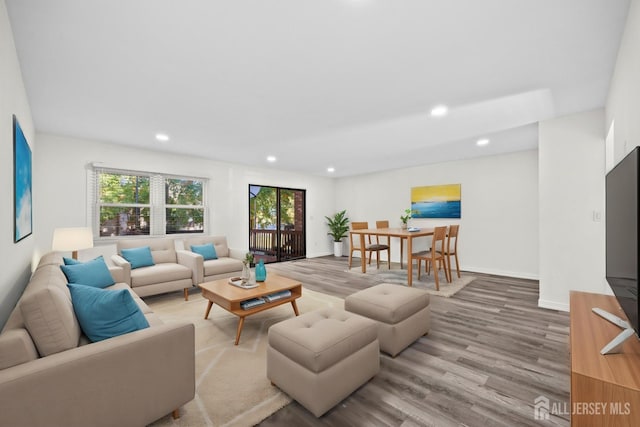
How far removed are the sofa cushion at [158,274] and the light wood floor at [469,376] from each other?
276cm

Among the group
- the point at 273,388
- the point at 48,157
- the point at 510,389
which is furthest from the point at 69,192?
the point at 510,389

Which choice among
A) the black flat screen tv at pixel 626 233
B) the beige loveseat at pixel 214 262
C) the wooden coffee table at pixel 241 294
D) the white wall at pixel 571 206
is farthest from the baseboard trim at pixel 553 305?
the beige loveseat at pixel 214 262

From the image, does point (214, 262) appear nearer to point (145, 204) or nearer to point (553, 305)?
point (145, 204)

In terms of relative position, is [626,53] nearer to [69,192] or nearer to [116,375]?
[116,375]

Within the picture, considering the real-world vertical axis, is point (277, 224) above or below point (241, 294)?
above

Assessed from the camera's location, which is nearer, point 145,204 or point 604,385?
point 604,385

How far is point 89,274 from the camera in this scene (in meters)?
2.56

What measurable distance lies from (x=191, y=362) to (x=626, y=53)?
3358 millimetres

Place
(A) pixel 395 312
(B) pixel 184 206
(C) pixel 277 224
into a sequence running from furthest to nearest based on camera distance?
(C) pixel 277 224, (B) pixel 184 206, (A) pixel 395 312

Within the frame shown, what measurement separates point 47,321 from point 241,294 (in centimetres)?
154

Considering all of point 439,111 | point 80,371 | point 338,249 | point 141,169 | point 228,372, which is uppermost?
point 439,111

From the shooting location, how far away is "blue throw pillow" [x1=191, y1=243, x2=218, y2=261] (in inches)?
173

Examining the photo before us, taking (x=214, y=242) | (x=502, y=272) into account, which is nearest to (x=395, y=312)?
(x=214, y=242)

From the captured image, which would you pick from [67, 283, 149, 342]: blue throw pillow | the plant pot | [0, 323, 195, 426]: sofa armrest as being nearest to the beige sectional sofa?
[67, 283, 149, 342]: blue throw pillow
